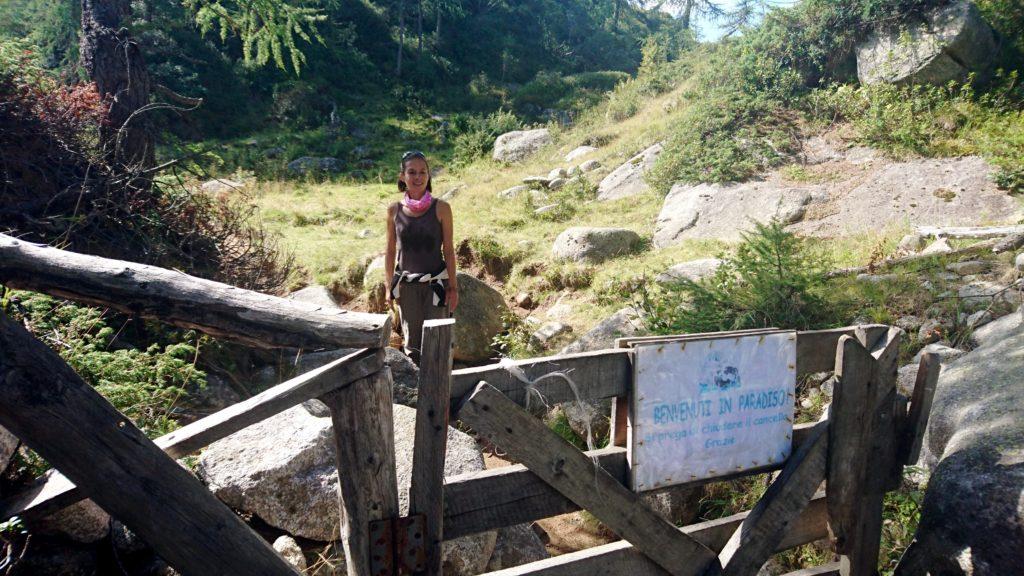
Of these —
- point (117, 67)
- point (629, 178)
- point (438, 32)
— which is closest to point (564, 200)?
point (629, 178)

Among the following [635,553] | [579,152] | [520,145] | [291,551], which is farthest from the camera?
[520,145]

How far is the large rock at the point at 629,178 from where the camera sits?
1255cm

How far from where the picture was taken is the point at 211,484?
147 inches

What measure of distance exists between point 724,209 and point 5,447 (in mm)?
9187

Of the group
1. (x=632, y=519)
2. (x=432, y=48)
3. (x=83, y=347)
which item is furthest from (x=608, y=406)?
(x=432, y=48)

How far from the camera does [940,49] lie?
10.7 metres

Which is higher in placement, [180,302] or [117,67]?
[117,67]

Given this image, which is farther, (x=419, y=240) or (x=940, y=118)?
(x=940, y=118)

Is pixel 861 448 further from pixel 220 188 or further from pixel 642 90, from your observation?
pixel 642 90

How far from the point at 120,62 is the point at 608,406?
20.8 feet

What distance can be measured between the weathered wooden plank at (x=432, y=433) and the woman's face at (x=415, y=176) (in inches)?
105

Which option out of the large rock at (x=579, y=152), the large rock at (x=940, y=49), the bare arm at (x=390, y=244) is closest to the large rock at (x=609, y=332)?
the bare arm at (x=390, y=244)

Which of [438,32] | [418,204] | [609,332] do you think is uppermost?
[438,32]

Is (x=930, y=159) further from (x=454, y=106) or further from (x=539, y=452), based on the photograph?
(x=454, y=106)
